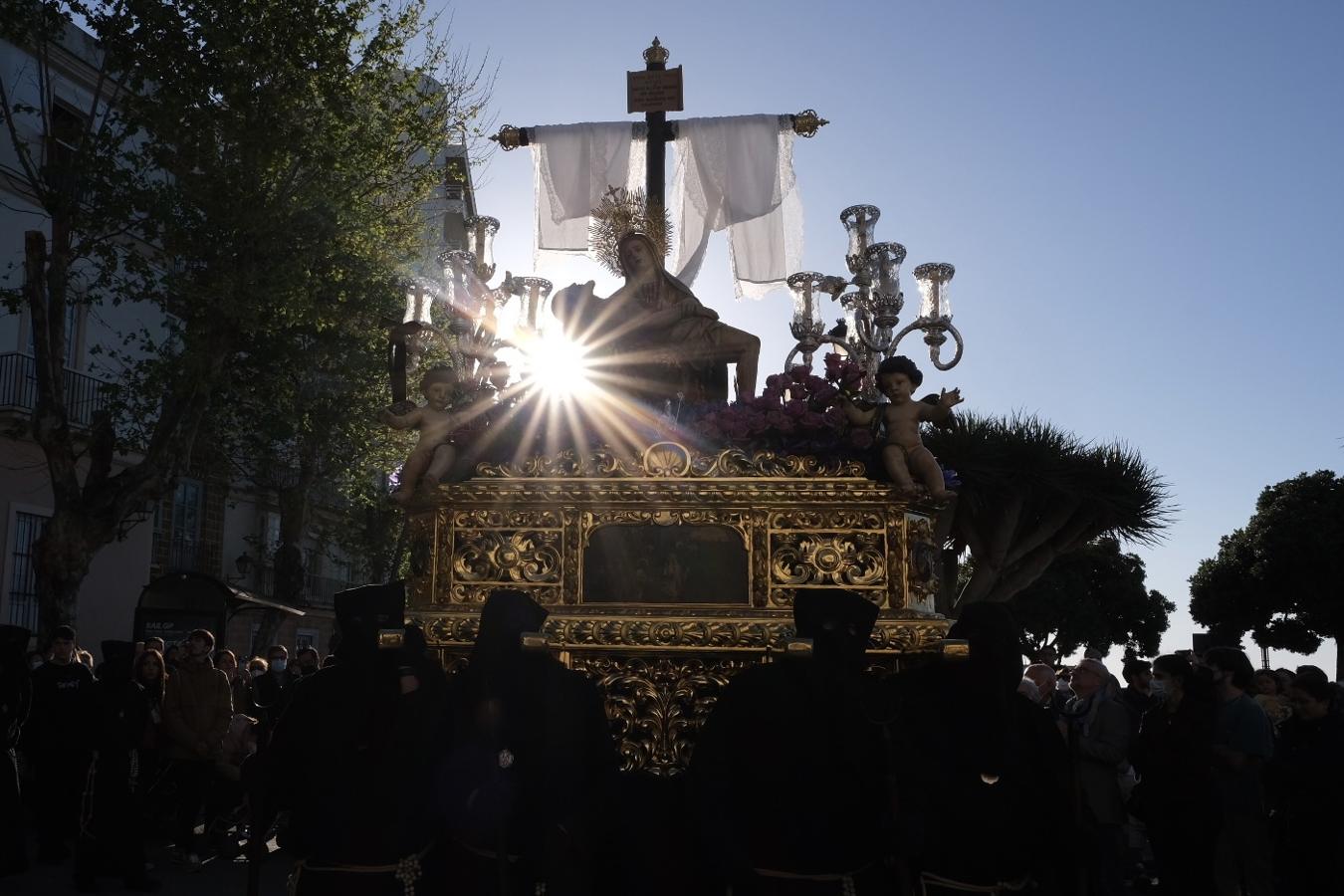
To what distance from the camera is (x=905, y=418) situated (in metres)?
5.52

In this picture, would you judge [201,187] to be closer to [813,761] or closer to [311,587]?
[813,761]

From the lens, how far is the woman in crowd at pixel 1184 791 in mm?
7340

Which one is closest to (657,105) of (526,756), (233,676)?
(526,756)

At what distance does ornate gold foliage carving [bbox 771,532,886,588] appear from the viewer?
5387 mm

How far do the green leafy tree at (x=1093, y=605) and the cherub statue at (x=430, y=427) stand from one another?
37327 mm

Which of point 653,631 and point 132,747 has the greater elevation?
point 653,631

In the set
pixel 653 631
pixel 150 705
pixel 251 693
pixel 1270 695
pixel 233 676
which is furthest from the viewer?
pixel 251 693

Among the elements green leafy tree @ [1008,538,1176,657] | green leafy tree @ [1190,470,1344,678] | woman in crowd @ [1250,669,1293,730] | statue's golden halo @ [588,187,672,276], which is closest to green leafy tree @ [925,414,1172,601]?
woman in crowd @ [1250,669,1293,730]

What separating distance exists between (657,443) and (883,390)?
3.71ft

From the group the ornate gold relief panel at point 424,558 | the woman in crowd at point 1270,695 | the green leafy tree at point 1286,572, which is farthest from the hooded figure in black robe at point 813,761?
the green leafy tree at point 1286,572

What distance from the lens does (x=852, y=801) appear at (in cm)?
443

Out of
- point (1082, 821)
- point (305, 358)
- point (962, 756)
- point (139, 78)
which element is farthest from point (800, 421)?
point (305, 358)

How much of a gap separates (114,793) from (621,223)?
19.0ft

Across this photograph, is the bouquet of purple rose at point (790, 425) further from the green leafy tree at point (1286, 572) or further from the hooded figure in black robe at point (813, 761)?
the green leafy tree at point (1286, 572)
